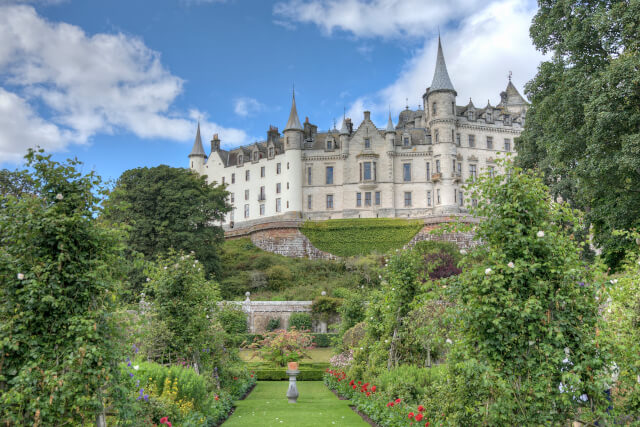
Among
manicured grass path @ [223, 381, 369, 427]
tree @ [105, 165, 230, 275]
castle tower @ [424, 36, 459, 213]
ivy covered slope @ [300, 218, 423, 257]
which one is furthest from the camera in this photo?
castle tower @ [424, 36, 459, 213]

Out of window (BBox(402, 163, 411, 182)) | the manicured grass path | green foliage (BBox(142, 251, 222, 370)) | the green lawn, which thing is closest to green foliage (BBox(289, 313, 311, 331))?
the green lawn

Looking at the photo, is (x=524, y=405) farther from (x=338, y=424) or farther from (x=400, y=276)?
(x=400, y=276)

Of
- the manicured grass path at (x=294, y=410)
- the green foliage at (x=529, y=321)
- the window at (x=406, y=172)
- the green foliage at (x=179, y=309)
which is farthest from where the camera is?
the window at (x=406, y=172)

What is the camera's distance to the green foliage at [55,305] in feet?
17.0

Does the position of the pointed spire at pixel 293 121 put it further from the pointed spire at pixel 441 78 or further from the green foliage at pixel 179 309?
the green foliage at pixel 179 309

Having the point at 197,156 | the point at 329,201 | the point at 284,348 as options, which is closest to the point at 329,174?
the point at 329,201

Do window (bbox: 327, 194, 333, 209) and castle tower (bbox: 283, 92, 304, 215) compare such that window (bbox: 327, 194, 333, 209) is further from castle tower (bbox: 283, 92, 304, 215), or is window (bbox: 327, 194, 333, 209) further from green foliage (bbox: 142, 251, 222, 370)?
green foliage (bbox: 142, 251, 222, 370)

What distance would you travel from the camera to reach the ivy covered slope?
48531mm

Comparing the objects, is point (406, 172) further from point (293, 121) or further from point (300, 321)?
point (300, 321)

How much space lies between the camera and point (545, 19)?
19562 mm

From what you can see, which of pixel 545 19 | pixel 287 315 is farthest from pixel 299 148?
pixel 545 19

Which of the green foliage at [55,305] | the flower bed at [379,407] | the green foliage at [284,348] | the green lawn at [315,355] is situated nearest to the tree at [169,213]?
the green lawn at [315,355]

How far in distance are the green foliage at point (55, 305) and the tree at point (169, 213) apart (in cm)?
2897

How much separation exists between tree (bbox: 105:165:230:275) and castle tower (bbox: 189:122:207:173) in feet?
83.3
